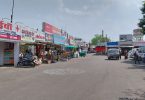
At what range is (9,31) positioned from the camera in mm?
25828

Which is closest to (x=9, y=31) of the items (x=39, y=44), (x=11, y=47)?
(x=11, y=47)

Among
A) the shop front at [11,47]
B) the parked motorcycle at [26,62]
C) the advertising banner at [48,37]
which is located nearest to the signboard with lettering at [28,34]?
the shop front at [11,47]

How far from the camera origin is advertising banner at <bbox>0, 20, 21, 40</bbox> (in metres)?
24.5

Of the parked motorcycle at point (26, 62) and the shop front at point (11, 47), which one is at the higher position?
the shop front at point (11, 47)

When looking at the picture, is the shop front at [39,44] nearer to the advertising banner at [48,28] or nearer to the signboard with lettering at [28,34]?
the signboard with lettering at [28,34]

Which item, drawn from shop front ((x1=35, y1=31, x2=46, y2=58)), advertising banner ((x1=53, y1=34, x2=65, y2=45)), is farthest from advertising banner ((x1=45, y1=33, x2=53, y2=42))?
shop front ((x1=35, y1=31, x2=46, y2=58))

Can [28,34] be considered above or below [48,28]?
below

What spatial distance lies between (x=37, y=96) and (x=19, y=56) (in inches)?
759

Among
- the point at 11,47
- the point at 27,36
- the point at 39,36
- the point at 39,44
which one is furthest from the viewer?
the point at 39,36

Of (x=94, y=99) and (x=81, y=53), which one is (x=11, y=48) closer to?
(x=94, y=99)

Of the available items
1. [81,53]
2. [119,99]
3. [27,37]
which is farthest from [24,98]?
[81,53]

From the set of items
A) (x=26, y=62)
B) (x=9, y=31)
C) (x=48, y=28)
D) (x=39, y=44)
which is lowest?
(x=26, y=62)

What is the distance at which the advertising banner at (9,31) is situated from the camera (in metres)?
24.5

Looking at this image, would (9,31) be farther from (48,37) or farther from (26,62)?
(48,37)
